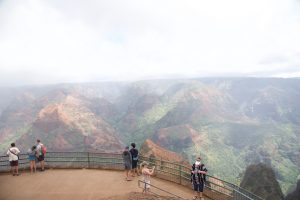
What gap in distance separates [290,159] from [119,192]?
14260cm

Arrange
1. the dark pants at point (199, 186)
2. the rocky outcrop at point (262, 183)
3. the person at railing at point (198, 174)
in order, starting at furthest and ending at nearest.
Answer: the rocky outcrop at point (262, 183)
the dark pants at point (199, 186)
the person at railing at point (198, 174)

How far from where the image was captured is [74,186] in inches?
702

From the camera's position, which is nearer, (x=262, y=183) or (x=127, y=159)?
(x=127, y=159)

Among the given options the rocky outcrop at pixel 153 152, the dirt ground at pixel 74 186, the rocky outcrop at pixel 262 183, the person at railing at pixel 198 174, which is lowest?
the rocky outcrop at pixel 262 183

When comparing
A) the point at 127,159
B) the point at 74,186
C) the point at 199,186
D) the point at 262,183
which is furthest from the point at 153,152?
the point at 262,183

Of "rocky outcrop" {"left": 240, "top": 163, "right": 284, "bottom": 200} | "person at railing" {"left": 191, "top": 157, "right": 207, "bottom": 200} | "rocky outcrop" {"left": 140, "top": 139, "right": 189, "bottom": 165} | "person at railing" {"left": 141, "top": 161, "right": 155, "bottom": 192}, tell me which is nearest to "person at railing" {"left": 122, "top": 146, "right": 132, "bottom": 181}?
"person at railing" {"left": 141, "top": 161, "right": 155, "bottom": 192}

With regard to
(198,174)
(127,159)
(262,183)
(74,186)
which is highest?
(127,159)

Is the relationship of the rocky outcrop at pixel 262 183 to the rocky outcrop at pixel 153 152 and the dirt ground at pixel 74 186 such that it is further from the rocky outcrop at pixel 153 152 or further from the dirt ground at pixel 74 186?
the dirt ground at pixel 74 186

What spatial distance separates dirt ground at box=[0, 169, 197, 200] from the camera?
646 inches

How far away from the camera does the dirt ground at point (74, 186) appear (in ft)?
53.8

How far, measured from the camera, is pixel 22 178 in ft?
64.0

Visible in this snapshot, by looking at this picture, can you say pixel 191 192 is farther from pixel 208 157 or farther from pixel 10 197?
pixel 208 157

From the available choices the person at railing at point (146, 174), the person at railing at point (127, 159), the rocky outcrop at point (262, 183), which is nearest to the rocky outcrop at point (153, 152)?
the person at railing at point (127, 159)

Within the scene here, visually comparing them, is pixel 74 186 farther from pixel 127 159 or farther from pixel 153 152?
pixel 153 152
